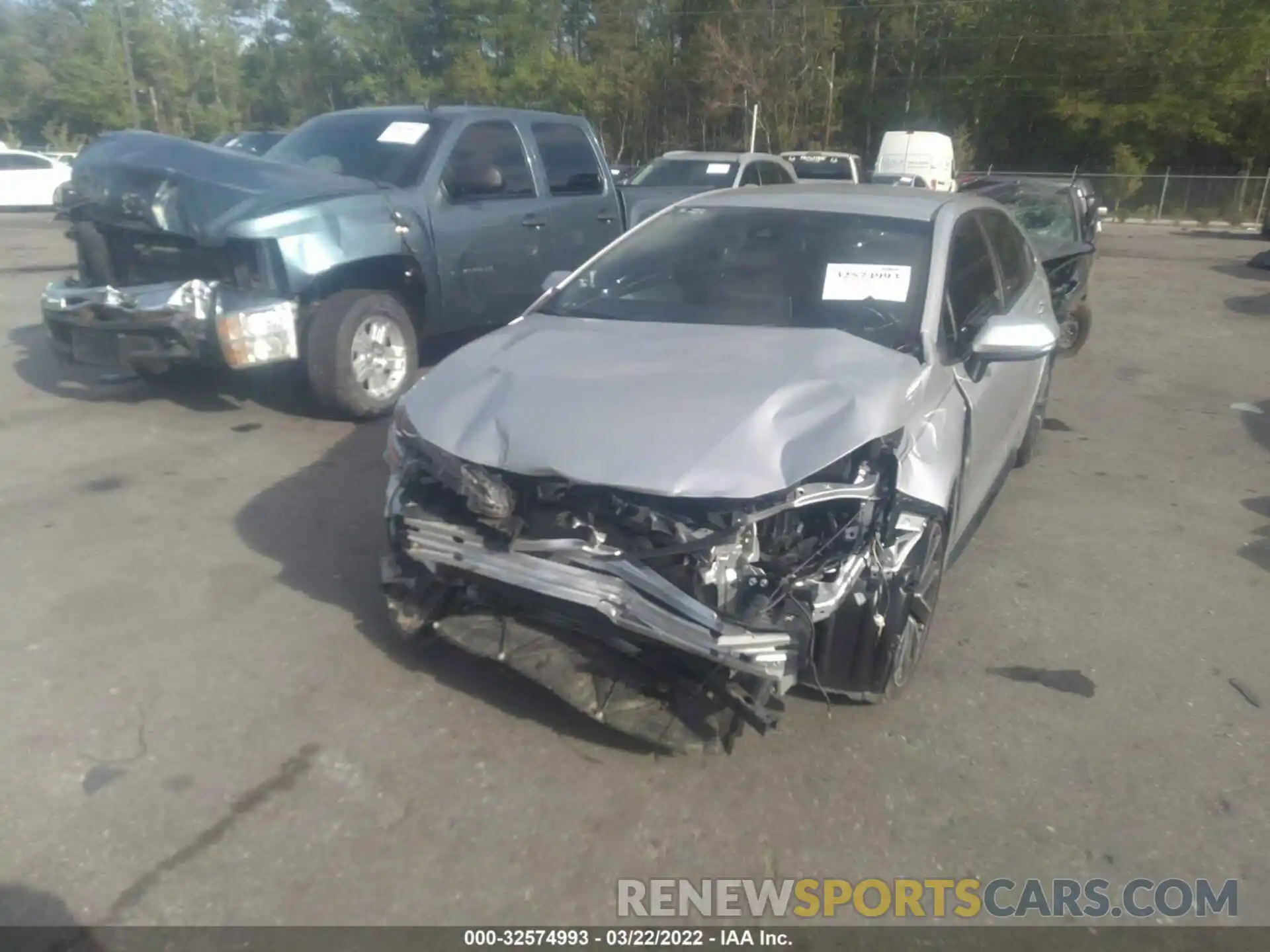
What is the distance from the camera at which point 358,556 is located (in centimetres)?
486

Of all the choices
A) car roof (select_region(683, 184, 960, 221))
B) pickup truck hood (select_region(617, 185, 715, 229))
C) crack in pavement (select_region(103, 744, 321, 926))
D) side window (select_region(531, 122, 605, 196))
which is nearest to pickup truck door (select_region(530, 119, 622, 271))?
side window (select_region(531, 122, 605, 196))

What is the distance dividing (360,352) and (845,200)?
3.37m

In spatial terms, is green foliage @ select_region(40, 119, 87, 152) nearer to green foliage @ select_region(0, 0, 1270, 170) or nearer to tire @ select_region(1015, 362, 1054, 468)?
green foliage @ select_region(0, 0, 1270, 170)

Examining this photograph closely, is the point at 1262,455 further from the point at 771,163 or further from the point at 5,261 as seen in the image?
the point at 5,261

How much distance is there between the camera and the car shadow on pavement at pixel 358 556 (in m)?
3.74

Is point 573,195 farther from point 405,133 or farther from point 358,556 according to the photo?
point 358,556

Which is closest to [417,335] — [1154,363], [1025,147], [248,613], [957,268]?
[248,613]

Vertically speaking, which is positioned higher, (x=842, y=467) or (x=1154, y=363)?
(x=842, y=467)

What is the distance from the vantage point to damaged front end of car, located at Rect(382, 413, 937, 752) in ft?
10.4

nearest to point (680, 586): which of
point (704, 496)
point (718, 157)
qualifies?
point (704, 496)

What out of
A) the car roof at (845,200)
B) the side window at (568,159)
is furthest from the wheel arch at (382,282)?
the car roof at (845,200)

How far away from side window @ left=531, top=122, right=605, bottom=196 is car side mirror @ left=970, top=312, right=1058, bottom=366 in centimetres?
475

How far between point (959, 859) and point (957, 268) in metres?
2.51

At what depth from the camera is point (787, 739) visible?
3590 millimetres
